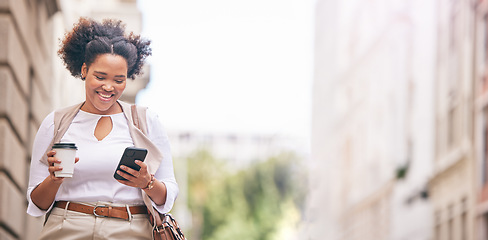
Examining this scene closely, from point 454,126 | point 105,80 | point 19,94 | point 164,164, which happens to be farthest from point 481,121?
point 105,80

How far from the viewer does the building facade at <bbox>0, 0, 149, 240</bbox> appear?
6.32m

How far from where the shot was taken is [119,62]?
2.80 m

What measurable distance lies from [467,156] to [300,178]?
35.3m

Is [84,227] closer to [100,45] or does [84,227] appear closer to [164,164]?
[164,164]

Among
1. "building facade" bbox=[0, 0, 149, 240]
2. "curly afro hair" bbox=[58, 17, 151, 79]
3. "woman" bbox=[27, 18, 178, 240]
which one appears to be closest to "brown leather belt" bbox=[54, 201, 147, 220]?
"woman" bbox=[27, 18, 178, 240]

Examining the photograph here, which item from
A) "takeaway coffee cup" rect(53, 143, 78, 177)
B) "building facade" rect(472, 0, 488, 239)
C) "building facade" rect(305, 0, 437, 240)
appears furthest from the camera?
"building facade" rect(305, 0, 437, 240)

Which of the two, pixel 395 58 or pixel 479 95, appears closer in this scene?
pixel 479 95

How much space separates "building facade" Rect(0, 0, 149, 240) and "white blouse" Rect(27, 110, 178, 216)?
1931 millimetres

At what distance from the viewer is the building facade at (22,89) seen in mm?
6315

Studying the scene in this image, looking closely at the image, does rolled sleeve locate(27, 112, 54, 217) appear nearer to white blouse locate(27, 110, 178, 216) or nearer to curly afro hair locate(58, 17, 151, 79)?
white blouse locate(27, 110, 178, 216)

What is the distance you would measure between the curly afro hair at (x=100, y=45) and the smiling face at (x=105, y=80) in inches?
1.0

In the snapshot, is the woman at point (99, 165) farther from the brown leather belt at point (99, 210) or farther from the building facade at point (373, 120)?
the building facade at point (373, 120)

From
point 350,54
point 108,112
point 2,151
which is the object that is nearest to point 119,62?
point 108,112

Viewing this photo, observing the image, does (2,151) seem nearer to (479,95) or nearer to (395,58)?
(479,95)
